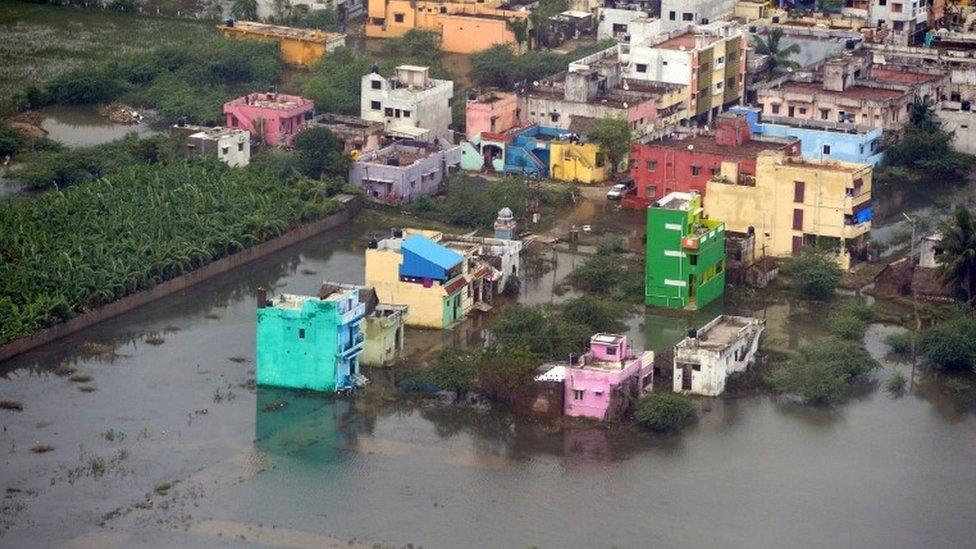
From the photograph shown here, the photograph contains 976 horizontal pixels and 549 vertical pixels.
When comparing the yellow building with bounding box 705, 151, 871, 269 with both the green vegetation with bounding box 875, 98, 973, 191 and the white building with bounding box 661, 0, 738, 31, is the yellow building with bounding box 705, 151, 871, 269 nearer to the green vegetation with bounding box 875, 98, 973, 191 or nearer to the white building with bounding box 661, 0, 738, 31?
the green vegetation with bounding box 875, 98, 973, 191

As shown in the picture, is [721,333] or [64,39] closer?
[721,333]

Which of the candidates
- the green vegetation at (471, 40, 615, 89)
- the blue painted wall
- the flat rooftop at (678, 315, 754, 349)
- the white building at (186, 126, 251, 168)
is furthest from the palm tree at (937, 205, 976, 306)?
the green vegetation at (471, 40, 615, 89)

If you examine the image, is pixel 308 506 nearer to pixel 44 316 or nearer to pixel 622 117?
pixel 44 316

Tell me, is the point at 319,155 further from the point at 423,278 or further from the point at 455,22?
the point at 455,22

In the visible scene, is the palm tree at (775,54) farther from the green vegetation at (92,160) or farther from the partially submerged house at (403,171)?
the green vegetation at (92,160)

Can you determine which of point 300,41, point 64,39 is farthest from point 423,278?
point 64,39

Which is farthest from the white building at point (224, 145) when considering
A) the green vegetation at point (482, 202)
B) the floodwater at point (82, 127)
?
the green vegetation at point (482, 202)
